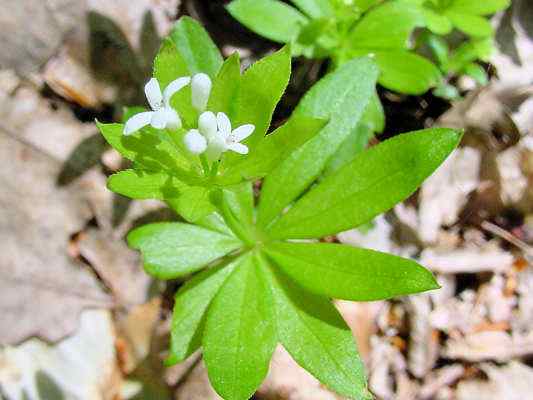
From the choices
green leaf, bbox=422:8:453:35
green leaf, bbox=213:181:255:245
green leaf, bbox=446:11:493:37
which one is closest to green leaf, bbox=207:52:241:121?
green leaf, bbox=213:181:255:245

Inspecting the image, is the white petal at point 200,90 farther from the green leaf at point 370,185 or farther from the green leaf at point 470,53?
the green leaf at point 470,53

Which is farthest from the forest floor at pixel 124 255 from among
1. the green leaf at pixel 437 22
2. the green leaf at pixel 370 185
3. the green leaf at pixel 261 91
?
the green leaf at pixel 261 91

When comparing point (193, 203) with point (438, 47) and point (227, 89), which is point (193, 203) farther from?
point (438, 47)

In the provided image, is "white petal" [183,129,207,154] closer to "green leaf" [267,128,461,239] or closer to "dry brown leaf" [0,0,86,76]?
"green leaf" [267,128,461,239]

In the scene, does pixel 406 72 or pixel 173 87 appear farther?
pixel 406 72

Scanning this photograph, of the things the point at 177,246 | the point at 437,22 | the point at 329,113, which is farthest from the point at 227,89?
the point at 437,22

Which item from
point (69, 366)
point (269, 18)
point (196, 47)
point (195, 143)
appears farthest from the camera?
point (69, 366)
